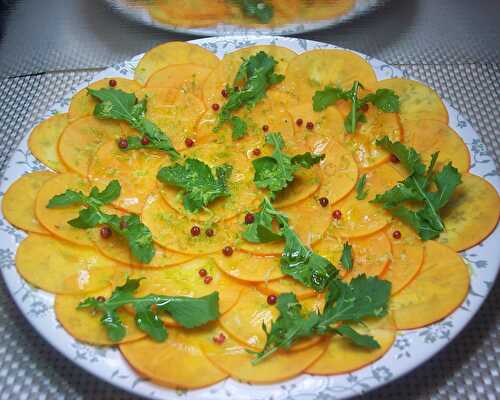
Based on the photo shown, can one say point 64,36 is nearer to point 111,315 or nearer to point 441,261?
Result: point 111,315

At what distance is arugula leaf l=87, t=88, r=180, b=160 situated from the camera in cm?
286

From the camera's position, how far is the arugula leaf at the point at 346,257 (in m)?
2.39

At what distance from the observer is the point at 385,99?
295 cm

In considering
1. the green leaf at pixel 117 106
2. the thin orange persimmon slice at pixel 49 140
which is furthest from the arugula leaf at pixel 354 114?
the thin orange persimmon slice at pixel 49 140

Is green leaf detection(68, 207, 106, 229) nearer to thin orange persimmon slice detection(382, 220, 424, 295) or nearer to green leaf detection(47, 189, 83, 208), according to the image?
green leaf detection(47, 189, 83, 208)

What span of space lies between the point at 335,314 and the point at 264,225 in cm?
48

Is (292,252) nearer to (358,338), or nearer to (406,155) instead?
(358,338)

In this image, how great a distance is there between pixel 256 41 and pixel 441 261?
5.20 feet

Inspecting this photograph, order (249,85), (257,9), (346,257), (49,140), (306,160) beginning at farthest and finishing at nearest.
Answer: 1. (257,9)
2. (249,85)
3. (49,140)
4. (306,160)
5. (346,257)

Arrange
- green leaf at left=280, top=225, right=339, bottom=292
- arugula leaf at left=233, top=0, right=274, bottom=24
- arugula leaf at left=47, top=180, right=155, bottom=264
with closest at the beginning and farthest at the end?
green leaf at left=280, top=225, right=339, bottom=292 → arugula leaf at left=47, top=180, right=155, bottom=264 → arugula leaf at left=233, top=0, right=274, bottom=24

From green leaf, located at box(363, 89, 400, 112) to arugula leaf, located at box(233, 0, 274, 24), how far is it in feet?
3.11

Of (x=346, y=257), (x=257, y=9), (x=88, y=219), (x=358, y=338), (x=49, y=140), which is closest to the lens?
(x=358, y=338)

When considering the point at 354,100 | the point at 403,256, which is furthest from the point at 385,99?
the point at 403,256

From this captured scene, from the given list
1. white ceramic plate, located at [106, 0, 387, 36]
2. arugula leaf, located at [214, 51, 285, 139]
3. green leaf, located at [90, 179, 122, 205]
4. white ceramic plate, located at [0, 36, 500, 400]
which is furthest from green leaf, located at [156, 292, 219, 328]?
white ceramic plate, located at [106, 0, 387, 36]
